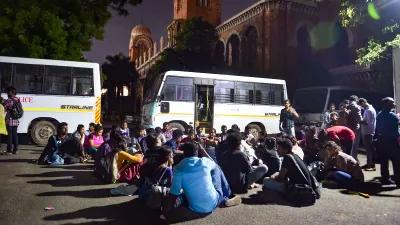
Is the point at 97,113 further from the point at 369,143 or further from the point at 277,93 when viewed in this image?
the point at 369,143

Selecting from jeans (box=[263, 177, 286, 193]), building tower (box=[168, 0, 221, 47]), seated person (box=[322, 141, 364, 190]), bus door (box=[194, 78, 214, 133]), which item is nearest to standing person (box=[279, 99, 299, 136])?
seated person (box=[322, 141, 364, 190])

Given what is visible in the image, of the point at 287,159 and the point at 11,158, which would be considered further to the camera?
the point at 11,158

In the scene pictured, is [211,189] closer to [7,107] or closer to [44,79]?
[7,107]

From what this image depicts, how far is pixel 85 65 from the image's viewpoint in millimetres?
12164

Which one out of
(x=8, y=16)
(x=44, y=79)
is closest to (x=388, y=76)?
(x=44, y=79)

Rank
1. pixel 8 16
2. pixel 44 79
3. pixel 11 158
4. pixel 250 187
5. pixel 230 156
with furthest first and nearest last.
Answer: pixel 8 16, pixel 44 79, pixel 11 158, pixel 250 187, pixel 230 156

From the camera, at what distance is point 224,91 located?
13.6 meters

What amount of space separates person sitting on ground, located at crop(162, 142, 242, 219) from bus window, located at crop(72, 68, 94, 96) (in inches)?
358

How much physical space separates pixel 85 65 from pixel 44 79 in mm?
1601

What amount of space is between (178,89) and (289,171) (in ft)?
27.0

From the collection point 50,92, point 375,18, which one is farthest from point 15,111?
point 375,18

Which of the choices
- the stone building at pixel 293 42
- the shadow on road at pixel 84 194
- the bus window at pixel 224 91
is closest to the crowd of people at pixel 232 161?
the shadow on road at pixel 84 194

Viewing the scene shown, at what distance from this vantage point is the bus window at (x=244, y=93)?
13.9 metres

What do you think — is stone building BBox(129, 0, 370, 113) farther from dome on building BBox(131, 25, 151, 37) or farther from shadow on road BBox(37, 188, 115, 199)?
dome on building BBox(131, 25, 151, 37)
